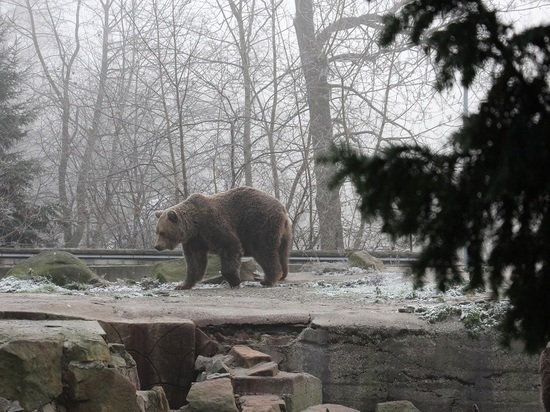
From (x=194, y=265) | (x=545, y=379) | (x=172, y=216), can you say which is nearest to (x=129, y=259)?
(x=194, y=265)

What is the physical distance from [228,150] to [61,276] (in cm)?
868

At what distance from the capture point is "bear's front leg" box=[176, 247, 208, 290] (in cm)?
1080

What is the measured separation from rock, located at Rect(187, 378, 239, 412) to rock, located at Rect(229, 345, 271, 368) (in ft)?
1.98

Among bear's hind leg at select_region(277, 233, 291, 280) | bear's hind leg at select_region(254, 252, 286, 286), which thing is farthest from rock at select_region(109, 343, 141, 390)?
bear's hind leg at select_region(277, 233, 291, 280)

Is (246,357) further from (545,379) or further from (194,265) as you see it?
(194,265)

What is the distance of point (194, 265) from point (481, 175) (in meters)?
8.87

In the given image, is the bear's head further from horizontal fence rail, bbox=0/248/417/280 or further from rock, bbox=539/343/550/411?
rock, bbox=539/343/550/411

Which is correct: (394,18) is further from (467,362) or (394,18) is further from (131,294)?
A: (131,294)

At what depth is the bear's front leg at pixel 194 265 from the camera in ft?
35.4

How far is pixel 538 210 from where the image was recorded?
2277mm

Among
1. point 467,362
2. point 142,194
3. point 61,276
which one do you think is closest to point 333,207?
point 142,194

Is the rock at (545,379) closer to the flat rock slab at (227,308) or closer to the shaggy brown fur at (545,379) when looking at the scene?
the shaggy brown fur at (545,379)

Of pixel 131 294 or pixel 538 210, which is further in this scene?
pixel 131 294

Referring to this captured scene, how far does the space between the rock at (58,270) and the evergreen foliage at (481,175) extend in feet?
29.5
